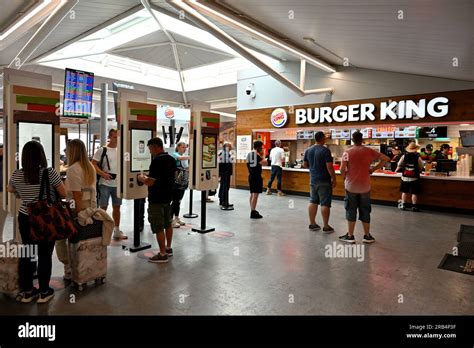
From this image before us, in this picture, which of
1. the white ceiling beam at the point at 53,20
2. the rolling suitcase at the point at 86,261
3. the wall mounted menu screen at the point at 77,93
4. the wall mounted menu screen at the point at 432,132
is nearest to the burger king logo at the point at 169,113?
the wall mounted menu screen at the point at 77,93

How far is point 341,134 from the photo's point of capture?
9406 millimetres

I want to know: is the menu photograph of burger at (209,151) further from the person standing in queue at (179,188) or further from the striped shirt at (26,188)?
the striped shirt at (26,188)

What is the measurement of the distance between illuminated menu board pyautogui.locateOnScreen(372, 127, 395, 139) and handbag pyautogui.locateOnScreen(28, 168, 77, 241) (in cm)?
788

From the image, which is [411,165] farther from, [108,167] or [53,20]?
[53,20]

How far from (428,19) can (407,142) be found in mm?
4805

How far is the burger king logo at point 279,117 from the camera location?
34.3 ft

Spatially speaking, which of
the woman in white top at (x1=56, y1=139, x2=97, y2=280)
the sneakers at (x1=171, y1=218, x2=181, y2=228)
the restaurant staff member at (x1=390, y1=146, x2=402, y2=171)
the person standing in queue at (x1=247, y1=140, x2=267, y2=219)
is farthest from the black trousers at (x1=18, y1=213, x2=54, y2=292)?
the restaurant staff member at (x1=390, y1=146, x2=402, y2=171)

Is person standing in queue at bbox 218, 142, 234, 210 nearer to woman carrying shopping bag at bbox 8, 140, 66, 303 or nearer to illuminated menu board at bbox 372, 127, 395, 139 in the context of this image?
illuminated menu board at bbox 372, 127, 395, 139

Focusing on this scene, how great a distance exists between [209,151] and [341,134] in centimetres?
512

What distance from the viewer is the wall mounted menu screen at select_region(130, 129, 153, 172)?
4.55 meters

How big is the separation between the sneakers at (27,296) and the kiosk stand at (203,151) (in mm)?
2730
